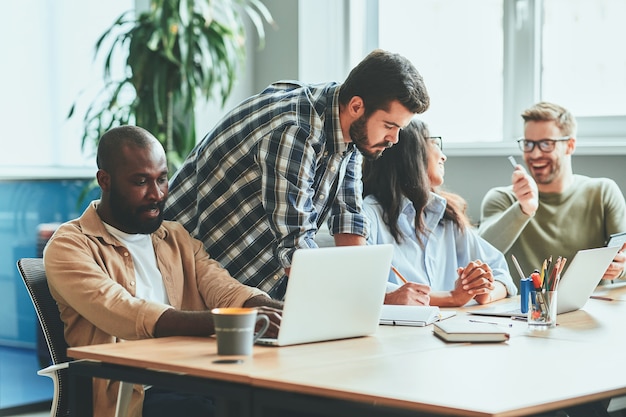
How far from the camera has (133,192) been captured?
90.0 inches

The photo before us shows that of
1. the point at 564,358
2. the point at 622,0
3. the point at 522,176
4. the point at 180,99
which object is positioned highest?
the point at 622,0

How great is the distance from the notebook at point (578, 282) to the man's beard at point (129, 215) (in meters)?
0.90

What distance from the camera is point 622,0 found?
161 inches

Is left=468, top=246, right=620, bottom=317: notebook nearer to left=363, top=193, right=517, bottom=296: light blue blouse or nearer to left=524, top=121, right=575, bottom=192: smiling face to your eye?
left=363, top=193, right=517, bottom=296: light blue blouse

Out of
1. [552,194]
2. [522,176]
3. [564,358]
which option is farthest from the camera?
[552,194]

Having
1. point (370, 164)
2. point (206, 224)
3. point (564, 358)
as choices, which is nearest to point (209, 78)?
point (370, 164)

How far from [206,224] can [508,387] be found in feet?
4.35

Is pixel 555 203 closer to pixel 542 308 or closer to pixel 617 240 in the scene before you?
pixel 617 240

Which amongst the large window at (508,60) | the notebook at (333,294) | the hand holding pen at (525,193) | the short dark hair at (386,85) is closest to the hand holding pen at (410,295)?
the notebook at (333,294)

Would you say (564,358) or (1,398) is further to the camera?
(1,398)

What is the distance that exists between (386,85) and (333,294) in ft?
2.81

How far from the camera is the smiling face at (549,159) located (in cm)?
363

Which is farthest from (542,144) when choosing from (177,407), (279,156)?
(177,407)

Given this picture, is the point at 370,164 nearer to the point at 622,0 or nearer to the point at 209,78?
the point at 209,78
